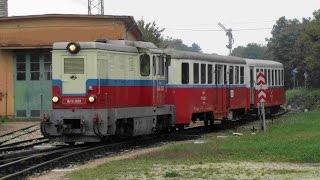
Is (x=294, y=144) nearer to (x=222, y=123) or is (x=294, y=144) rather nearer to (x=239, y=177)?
(x=239, y=177)

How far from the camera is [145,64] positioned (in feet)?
68.8

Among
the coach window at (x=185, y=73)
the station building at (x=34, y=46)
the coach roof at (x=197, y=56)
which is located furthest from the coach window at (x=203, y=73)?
the station building at (x=34, y=46)

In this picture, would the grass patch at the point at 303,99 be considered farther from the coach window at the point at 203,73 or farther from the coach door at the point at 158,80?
the coach door at the point at 158,80

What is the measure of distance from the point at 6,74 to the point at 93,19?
6451 mm

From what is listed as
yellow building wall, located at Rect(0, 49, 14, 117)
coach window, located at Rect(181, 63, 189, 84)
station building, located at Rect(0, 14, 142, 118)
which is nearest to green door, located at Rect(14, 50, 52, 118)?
station building, located at Rect(0, 14, 142, 118)

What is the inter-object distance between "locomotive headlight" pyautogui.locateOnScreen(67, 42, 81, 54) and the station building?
1851 cm

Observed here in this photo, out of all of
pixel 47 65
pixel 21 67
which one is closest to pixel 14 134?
pixel 47 65

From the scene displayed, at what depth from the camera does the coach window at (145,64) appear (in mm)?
20922

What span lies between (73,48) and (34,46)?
62.0 feet

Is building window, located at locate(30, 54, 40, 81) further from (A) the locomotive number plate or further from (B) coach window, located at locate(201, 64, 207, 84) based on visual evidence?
(A) the locomotive number plate

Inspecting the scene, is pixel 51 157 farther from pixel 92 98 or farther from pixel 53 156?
pixel 92 98

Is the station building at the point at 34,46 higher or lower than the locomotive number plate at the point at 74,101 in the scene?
higher

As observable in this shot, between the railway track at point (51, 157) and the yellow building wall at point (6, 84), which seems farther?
the yellow building wall at point (6, 84)

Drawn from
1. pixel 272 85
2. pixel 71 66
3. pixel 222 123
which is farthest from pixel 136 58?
pixel 272 85
